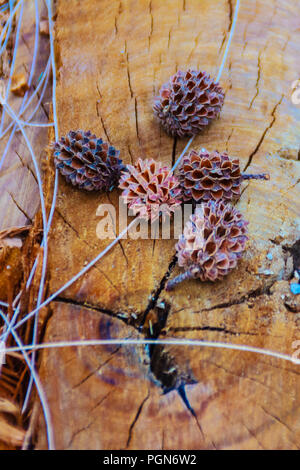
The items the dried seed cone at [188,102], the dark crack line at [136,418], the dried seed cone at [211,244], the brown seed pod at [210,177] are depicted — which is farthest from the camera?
the dried seed cone at [188,102]

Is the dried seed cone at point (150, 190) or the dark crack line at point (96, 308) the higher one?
the dried seed cone at point (150, 190)

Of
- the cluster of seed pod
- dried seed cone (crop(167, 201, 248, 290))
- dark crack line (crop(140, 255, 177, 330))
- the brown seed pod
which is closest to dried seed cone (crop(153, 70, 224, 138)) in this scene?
the cluster of seed pod

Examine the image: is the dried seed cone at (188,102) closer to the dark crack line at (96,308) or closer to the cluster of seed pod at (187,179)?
the cluster of seed pod at (187,179)

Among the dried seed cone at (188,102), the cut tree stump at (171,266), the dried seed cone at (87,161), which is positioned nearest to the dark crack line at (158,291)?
the cut tree stump at (171,266)

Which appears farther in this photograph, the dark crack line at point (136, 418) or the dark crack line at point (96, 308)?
the dark crack line at point (96, 308)

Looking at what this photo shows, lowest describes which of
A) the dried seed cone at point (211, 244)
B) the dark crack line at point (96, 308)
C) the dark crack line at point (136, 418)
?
the dark crack line at point (136, 418)

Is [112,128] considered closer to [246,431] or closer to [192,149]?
[192,149]

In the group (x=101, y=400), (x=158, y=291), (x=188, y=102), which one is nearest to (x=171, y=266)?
(x=158, y=291)
